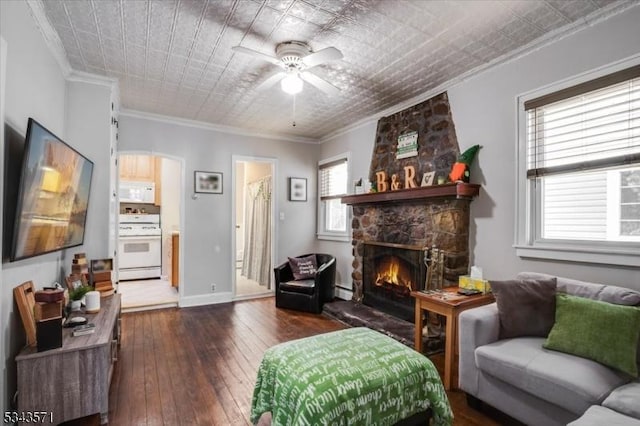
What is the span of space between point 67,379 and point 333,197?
13.6 ft

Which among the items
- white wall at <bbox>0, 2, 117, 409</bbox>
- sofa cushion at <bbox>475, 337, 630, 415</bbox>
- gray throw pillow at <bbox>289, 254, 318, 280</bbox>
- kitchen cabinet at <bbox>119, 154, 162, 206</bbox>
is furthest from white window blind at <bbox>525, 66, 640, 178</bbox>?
kitchen cabinet at <bbox>119, 154, 162, 206</bbox>

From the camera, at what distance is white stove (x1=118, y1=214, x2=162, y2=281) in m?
6.32

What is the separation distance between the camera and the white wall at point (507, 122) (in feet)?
7.37

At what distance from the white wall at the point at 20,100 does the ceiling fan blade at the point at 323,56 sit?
1856mm

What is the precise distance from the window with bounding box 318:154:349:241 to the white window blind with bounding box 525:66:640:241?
278 cm

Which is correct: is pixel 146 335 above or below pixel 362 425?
below

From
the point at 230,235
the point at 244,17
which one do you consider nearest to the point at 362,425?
the point at 244,17

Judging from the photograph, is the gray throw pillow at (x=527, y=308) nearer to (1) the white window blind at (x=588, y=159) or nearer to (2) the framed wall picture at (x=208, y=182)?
(1) the white window blind at (x=588, y=159)

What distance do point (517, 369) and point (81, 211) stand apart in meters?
3.63

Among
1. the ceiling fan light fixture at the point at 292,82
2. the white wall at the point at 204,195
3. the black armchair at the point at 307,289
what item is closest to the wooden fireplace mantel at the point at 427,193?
the black armchair at the point at 307,289

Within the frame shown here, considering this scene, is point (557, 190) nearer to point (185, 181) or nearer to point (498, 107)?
point (498, 107)

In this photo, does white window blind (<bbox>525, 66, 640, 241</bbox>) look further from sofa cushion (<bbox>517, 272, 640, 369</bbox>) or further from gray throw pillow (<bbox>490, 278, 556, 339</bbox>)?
gray throw pillow (<bbox>490, 278, 556, 339</bbox>)

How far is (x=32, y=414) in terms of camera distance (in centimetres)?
187

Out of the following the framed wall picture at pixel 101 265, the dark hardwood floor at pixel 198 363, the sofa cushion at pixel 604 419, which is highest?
the framed wall picture at pixel 101 265
